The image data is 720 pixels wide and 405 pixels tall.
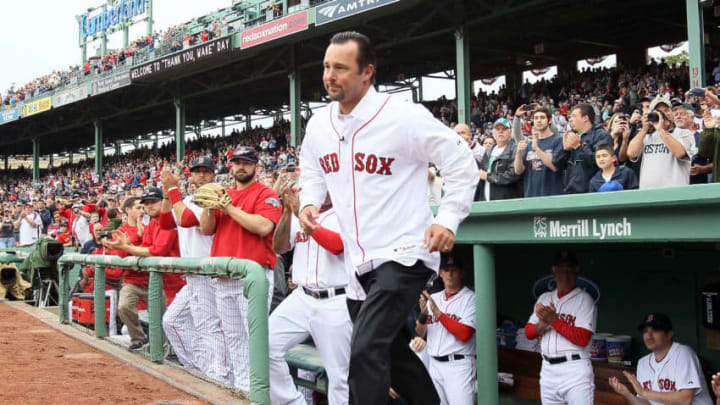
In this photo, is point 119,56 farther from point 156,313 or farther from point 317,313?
point 317,313

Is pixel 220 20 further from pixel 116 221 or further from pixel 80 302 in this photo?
pixel 80 302

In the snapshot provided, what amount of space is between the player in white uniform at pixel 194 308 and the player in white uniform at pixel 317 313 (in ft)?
2.64

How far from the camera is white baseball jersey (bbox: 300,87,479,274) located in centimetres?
268

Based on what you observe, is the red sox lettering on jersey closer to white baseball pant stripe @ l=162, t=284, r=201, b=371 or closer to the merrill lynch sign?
the merrill lynch sign

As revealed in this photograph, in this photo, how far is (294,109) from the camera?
71.9 feet

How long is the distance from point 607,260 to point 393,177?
3.09m

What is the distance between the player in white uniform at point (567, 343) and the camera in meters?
4.55

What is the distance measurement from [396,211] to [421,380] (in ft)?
2.35

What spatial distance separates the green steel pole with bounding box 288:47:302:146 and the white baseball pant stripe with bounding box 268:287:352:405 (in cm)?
1737

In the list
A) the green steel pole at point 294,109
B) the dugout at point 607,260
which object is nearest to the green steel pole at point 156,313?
the dugout at point 607,260

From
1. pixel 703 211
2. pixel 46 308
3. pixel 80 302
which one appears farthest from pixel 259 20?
pixel 703 211

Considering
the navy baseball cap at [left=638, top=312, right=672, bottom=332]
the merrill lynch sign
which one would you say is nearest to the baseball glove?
the merrill lynch sign

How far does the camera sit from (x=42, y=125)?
3847cm

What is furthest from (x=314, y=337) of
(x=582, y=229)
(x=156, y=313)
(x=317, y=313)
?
(x=156, y=313)
